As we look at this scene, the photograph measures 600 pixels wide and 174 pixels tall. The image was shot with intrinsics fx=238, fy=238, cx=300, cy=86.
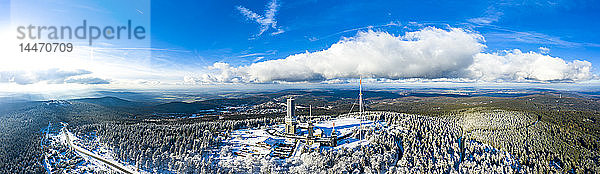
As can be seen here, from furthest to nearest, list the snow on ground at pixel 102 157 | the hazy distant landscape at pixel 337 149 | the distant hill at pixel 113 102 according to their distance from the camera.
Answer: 1. the distant hill at pixel 113 102
2. the hazy distant landscape at pixel 337 149
3. the snow on ground at pixel 102 157

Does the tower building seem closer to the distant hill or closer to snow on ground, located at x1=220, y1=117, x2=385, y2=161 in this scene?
snow on ground, located at x1=220, y1=117, x2=385, y2=161

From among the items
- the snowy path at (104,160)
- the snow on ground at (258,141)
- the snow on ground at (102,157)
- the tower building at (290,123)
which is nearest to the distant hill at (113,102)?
the snowy path at (104,160)

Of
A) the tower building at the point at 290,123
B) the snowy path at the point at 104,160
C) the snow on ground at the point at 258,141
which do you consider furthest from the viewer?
the tower building at the point at 290,123

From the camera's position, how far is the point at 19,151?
7375 centimetres

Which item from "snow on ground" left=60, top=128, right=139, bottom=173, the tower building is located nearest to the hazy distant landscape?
"snow on ground" left=60, top=128, right=139, bottom=173

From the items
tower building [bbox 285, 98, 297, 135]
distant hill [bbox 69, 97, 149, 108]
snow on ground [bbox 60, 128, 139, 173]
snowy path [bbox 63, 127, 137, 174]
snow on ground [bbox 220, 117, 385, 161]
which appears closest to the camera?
snowy path [bbox 63, 127, 137, 174]

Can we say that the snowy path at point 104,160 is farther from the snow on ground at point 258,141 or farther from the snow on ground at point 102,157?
the snow on ground at point 258,141

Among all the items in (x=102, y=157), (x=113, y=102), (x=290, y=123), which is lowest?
(x=102, y=157)

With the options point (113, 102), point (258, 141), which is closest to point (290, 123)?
point (258, 141)

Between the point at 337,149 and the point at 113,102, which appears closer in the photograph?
the point at 337,149

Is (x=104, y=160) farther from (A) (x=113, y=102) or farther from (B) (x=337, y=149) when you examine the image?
(A) (x=113, y=102)

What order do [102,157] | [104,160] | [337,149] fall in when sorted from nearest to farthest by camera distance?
[104,160]
[102,157]
[337,149]

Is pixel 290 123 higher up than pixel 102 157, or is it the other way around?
pixel 290 123

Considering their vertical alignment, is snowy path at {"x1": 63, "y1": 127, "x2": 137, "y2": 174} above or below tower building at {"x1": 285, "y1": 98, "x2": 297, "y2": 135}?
below
